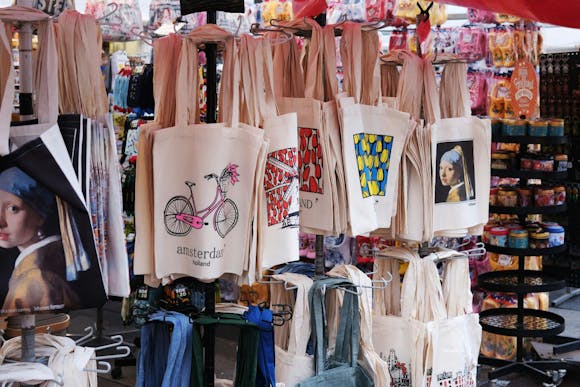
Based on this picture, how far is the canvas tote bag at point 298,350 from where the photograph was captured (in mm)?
3076

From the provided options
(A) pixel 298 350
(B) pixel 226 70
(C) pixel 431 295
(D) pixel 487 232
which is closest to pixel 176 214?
(B) pixel 226 70

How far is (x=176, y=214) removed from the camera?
8.73 ft

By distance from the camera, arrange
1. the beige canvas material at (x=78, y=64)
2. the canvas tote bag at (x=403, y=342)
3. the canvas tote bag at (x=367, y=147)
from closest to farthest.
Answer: the beige canvas material at (x=78, y=64) < the canvas tote bag at (x=367, y=147) < the canvas tote bag at (x=403, y=342)

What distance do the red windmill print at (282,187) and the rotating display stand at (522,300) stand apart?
276cm

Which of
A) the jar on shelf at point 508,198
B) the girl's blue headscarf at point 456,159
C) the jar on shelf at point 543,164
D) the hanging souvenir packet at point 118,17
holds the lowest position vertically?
the jar on shelf at point 508,198

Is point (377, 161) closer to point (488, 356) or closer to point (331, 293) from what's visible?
point (331, 293)

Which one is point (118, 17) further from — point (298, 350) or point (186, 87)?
point (298, 350)

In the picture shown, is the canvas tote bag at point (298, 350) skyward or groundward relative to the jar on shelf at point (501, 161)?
groundward

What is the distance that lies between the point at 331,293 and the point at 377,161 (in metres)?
0.54

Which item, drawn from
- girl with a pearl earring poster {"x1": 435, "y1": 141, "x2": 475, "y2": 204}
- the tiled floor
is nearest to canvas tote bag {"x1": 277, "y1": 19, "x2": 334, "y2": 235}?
girl with a pearl earring poster {"x1": 435, "y1": 141, "x2": 475, "y2": 204}

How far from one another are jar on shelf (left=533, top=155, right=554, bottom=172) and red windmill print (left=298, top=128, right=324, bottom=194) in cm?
259

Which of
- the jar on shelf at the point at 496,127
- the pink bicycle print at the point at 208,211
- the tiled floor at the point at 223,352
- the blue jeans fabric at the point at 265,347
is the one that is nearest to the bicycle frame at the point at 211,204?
the pink bicycle print at the point at 208,211

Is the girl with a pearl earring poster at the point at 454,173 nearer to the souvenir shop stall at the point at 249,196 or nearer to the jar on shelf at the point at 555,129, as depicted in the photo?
the souvenir shop stall at the point at 249,196

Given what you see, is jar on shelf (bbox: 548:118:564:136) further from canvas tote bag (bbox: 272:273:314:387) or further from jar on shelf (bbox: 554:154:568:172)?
canvas tote bag (bbox: 272:273:314:387)
